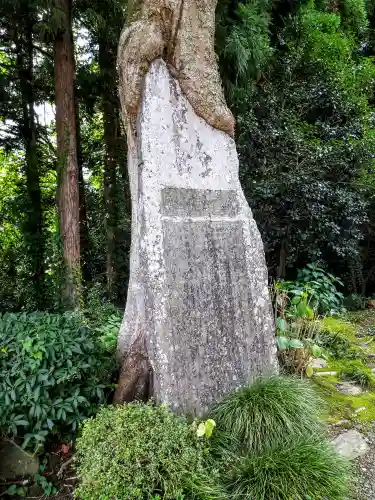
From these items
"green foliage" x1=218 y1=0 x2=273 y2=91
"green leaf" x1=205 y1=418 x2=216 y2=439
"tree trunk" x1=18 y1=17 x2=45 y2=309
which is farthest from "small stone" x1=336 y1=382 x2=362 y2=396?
"tree trunk" x1=18 y1=17 x2=45 y2=309

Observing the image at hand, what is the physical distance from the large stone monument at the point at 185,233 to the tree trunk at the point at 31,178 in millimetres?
4533

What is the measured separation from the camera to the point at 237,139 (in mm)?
5656

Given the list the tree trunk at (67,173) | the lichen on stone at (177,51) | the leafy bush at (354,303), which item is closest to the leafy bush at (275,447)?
the lichen on stone at (177,51)

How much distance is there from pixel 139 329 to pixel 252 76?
15.0ft

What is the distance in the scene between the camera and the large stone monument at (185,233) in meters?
2.28

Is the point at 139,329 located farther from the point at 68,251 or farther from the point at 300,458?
the point at 68,251

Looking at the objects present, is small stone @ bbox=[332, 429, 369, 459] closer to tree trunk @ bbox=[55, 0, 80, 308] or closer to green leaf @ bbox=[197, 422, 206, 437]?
green leaf @ bbox=[197, 422, 206, 437]

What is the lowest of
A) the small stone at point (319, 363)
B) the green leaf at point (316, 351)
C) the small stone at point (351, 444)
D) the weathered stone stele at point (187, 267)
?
the small stone at point (351, 444)

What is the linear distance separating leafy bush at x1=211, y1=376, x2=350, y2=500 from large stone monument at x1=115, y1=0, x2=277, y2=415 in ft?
0.61

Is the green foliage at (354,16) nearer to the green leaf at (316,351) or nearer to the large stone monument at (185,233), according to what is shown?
the large stone monument at (185,233)

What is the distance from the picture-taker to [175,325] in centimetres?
227

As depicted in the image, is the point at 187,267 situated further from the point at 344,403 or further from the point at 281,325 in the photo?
the point at 344,403

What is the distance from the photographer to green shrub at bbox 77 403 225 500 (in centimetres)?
170

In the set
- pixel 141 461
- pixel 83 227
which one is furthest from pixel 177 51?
pixel 83 227
